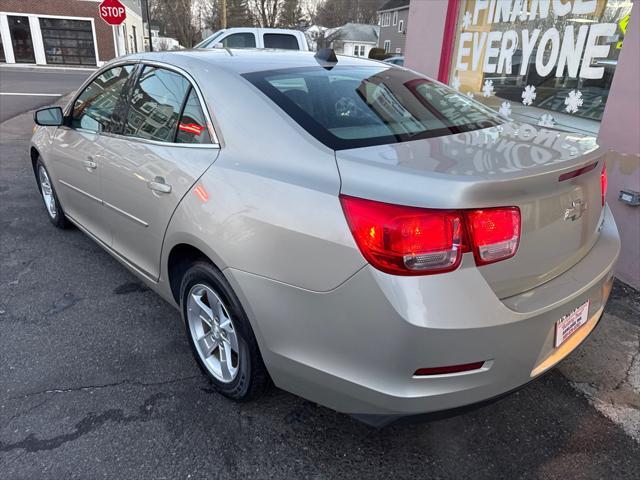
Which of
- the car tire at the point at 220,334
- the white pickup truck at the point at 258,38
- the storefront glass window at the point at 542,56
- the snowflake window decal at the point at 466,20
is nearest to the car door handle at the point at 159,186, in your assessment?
the car tire at the point at 220,334

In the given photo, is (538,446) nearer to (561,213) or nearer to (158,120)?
(561,213)

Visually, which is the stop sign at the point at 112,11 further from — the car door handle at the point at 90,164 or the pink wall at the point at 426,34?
the car door handle at the point at 90,164

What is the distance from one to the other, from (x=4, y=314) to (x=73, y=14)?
3540 cm

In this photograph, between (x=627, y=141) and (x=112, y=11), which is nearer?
(x=627, y=141)

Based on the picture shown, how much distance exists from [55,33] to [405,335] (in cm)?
3789

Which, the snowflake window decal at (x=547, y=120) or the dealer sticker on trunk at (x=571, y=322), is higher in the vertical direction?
the snowflake window decal at (x=547, y=120)

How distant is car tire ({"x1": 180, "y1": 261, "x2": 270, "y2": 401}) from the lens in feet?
7.18

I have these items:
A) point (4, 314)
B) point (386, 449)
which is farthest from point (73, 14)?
point (386, 449)

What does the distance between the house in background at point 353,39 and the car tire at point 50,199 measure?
60030 mm

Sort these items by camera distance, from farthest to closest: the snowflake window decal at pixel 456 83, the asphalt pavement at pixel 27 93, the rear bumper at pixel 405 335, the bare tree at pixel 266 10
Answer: the bare tree at pixel 266 10 → the asphalt pavement at pixel 27 93 → the snowflake window decal at pixel 456 83 → the rear bumper at pixel 405 335

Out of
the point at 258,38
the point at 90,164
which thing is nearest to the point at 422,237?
the point at 90,164

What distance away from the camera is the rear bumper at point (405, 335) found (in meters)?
1.62

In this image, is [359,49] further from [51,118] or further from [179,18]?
[51,118]

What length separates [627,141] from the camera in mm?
3756
